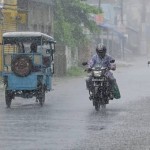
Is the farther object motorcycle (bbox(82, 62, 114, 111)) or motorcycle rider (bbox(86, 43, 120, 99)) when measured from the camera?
motorcycle rider (bbox(86, 43, 120, 99))

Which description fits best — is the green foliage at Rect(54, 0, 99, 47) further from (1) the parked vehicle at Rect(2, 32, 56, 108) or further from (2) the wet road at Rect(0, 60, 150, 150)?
(1) the parked vehicle at Rect(2, 32, 56, 108)

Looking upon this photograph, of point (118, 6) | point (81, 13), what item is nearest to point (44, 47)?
point (81, 13)

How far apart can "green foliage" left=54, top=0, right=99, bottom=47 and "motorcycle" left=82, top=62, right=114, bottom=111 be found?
Result: 25.1 metres

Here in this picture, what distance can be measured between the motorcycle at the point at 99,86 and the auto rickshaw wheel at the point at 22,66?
1812 millimetres

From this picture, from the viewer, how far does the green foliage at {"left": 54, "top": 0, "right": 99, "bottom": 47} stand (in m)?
43.0

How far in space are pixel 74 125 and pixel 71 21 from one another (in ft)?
109

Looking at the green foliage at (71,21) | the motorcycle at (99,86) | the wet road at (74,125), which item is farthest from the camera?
the green foliage at (71,21)

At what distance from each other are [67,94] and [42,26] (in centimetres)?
2020

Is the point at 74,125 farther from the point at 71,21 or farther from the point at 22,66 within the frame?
the point at 71,21

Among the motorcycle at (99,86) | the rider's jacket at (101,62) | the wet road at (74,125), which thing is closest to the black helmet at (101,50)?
the rider's jacket at (101,62)

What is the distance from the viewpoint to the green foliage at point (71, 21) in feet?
141

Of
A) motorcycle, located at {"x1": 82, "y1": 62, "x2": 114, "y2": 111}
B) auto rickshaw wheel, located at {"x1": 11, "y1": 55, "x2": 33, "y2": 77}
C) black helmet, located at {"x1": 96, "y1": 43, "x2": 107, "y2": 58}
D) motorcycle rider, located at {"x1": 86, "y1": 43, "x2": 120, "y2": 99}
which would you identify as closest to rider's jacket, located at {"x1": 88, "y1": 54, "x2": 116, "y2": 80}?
motorcycle rider, located at {"x1": 86, "y1": 43, "x2": 120, "y2": 99}

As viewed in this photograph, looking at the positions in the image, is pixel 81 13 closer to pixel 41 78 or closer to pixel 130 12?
pixel 41 78

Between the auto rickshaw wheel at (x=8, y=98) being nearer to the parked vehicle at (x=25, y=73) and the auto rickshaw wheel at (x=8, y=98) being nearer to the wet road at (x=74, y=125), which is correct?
the parked vehicle at (x=25, y=73)
